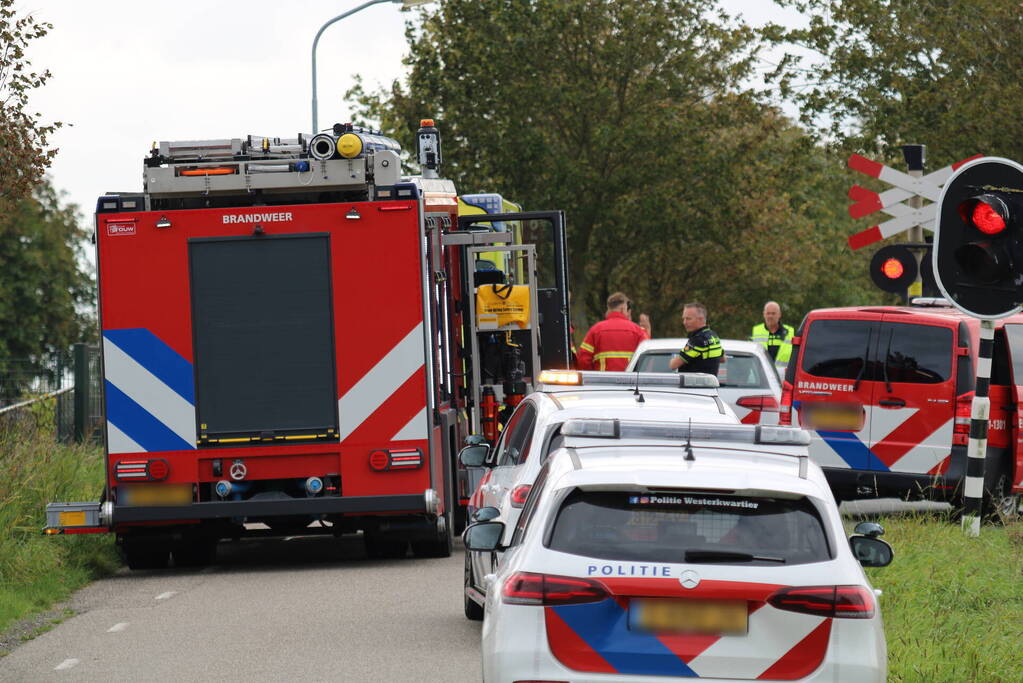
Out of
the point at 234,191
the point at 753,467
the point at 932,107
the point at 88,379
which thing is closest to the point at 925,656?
the point at 753,467

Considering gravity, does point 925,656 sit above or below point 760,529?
below

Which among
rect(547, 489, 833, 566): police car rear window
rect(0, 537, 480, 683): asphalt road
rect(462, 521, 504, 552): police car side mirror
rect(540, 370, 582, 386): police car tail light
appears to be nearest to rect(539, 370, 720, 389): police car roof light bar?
rect(540, 370, 582, 386): police car tail light

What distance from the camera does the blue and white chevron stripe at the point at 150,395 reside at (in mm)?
12773

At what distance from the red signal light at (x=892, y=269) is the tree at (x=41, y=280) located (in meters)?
54.3

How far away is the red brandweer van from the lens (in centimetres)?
1509

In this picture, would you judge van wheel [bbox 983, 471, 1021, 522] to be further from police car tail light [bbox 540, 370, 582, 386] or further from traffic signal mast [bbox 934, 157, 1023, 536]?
police car tail light [bbox 540, 370, 582, 386]

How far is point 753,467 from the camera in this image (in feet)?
20.6

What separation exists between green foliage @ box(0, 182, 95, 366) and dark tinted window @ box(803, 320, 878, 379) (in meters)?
54.3

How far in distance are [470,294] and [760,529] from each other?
357 inches

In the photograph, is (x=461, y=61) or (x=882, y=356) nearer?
(x=882, y=356)

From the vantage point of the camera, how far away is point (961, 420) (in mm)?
15016

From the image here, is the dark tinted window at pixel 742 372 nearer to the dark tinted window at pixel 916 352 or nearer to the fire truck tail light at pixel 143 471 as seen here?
the dark tinted window at pixel 916 352

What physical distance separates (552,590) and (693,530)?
52 centimetres

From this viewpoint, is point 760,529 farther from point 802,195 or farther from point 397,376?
point 802,195
